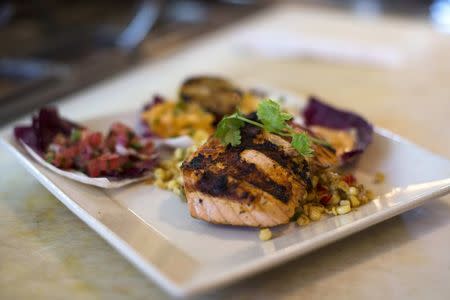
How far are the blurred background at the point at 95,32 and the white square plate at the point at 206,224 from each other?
1477 mm

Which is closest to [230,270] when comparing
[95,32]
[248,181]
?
[248,181]

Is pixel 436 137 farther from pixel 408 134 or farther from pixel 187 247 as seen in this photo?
pixel 187 247

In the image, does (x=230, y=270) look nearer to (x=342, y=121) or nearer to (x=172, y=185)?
(x=172, y=185)

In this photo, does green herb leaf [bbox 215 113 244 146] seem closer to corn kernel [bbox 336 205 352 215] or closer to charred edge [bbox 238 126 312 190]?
charred edge [bbox 238 126 312 190]

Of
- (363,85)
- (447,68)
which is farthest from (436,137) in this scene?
(447,68)

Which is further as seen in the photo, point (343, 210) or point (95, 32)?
point (95, 32)

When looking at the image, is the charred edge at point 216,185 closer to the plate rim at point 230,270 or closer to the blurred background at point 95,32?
the plate rim at point 230,270

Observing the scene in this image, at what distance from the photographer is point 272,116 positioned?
7.22ft

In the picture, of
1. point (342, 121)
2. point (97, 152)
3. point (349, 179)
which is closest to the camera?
point (349, 179)

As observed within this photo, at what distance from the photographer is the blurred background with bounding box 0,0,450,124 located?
4066mm

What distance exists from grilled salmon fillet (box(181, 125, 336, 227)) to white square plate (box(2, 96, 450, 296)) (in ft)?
0.32

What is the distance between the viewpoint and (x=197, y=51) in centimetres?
498

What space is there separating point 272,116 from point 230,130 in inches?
7.3

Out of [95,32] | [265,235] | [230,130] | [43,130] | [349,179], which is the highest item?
[230,130]
